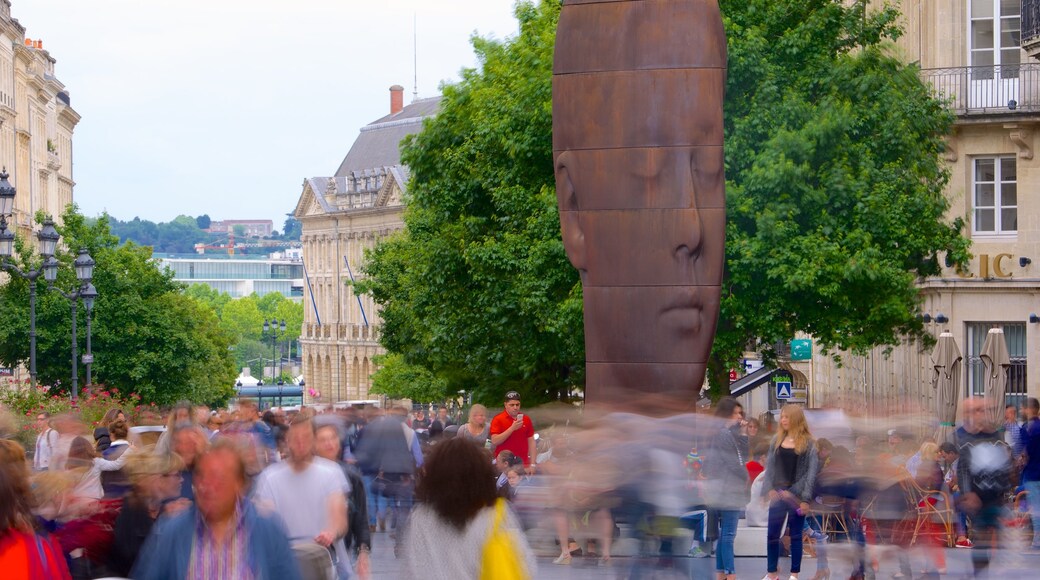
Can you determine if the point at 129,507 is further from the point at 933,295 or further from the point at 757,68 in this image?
the point at 933,295

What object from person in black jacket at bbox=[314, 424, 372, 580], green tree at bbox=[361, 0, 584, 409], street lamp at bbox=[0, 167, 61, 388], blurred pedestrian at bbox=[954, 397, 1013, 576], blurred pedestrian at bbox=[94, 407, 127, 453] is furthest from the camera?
green tree at bbox=[361, 0, 584, 409]

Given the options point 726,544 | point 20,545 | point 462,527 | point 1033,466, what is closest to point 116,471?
point 20,545

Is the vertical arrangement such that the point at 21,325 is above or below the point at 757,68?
below

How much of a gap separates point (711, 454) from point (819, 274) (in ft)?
53.5

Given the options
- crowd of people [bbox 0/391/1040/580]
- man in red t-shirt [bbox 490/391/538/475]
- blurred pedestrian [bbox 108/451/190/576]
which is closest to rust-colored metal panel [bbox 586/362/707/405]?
crowd of people [bbox 0/391/1040/580]

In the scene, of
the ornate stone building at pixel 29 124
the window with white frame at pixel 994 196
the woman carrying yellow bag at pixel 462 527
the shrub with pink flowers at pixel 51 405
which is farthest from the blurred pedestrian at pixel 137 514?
the ornate stone building at pixel 29 124

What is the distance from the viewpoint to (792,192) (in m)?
30.6

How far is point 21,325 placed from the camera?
184ft

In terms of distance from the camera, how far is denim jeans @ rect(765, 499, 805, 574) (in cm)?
1495

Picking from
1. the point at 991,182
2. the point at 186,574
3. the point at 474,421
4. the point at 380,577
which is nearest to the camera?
the point at 186,574

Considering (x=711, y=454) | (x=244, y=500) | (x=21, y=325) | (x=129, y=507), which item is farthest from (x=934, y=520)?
(x=21, y=325)

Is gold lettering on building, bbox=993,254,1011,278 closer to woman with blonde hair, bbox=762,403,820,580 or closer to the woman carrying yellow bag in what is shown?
woman with blonde hair, bbox=762,403,820,580

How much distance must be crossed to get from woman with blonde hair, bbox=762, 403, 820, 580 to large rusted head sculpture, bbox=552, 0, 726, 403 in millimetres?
1580

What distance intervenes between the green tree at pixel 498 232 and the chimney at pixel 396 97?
10441 cm
